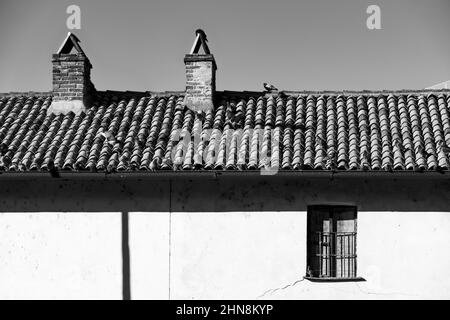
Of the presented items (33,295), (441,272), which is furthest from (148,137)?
(441,272)

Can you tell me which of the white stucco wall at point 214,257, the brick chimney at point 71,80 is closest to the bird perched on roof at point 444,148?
the white stucco wall at point 214,257

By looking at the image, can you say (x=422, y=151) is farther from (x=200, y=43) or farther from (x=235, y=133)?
(x=200, y=43)

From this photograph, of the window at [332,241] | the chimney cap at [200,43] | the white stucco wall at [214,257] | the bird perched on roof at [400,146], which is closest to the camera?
the white stucco wall at [214,257]

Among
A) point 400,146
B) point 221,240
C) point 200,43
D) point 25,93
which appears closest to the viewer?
point 221,240

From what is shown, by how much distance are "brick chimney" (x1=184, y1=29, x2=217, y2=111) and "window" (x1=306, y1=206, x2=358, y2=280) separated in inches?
143

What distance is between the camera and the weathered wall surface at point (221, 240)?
10906 mm

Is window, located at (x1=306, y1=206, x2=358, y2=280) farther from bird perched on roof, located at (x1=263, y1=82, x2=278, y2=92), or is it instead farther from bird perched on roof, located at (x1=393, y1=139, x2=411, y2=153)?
bird perched on roof, located at (x1=263, y1=82, x2=278, y2=92)

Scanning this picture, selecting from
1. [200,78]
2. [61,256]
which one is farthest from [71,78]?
[61,256]

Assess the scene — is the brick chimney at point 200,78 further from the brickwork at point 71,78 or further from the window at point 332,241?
the window at point 332,241

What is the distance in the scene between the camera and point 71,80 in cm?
1355

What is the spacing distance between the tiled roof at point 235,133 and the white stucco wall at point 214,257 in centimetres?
97

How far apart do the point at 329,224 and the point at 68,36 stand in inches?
280

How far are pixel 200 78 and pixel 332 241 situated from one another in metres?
4.69

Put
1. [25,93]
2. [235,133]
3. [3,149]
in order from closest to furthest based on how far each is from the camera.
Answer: [3,149]
[235,133]
[25,93]
